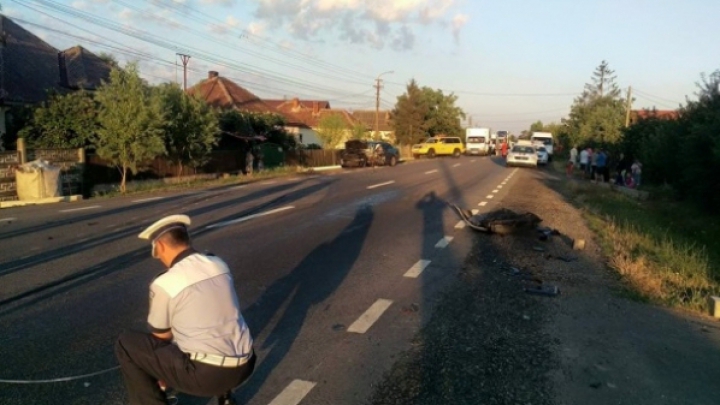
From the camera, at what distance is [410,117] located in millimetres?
75312

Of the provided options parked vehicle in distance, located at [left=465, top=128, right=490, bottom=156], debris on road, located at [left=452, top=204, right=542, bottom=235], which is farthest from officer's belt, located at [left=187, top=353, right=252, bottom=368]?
parked vehicle in distance, located at [left=465, top=128, right=490, bottom=156]

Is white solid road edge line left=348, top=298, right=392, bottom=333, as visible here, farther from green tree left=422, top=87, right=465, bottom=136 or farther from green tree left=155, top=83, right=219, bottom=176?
green tree left=422, top=87, right=465, bottom=136

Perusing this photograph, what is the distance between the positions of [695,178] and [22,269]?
17.5m

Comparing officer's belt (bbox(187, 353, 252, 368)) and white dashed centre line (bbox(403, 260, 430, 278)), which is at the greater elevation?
officer's belt (bbox(187, 353, 252, 368))

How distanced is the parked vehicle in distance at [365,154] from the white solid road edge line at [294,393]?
37.3m

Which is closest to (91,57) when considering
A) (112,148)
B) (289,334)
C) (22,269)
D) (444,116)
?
(112,148)

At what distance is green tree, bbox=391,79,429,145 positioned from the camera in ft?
247

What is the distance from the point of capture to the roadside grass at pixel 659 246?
8117 mm

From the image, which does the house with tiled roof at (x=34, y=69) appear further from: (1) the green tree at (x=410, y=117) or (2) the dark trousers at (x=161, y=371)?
(1) the green tree at (x=410, y=117)

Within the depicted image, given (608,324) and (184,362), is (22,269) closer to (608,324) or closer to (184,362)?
(184,362)

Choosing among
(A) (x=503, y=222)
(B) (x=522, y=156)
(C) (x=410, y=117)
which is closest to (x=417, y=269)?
(A) (x=503, y=222)

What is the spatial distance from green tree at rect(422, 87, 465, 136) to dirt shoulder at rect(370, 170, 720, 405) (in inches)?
2847

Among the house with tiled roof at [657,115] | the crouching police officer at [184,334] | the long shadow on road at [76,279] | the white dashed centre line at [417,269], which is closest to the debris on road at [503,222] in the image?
the white dashed centre line at [417,269]

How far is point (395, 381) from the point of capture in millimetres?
4770
